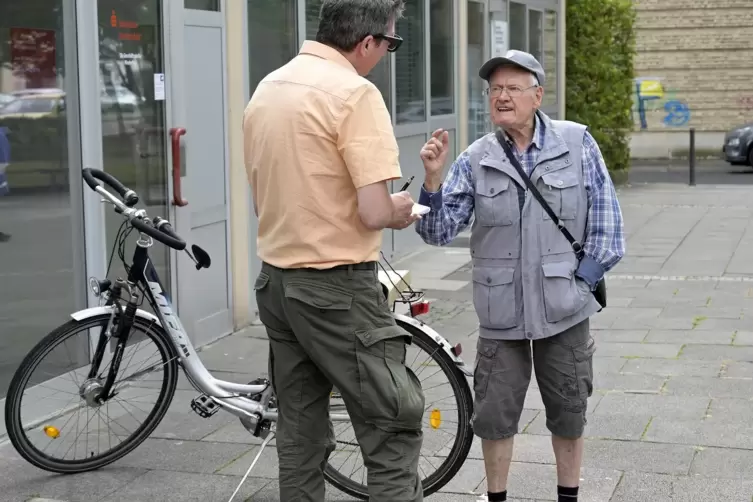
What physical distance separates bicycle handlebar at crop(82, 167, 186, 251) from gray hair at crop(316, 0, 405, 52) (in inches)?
47.8

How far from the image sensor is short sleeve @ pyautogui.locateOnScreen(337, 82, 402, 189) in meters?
3.35

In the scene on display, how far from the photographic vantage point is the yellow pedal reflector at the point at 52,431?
16.1 feet

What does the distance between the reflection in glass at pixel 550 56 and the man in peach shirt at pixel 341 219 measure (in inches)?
582

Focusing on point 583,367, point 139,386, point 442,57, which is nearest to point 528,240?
point 583,367

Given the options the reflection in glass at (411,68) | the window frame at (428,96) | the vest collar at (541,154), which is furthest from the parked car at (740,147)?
the vest collar at (541,154)

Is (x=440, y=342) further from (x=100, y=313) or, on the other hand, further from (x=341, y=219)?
(x=100, y=313)

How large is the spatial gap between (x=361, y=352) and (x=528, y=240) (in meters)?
0.76

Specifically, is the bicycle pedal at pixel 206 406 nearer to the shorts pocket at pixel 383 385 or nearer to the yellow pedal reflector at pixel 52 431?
the yellow pedal reflector at pixel 52 431

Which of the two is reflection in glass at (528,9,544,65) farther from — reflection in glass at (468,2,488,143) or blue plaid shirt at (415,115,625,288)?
blue plaid shirt at (415,115,625,288)

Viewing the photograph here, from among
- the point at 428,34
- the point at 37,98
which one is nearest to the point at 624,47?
the point at 428,34

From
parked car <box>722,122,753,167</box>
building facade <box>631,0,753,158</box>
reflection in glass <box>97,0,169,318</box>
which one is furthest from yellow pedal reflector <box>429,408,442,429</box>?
building facade <box>631,0,753,158</box>

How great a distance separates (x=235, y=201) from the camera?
311 inches

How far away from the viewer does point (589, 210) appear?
403 cm

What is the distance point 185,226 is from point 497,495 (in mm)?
3421
